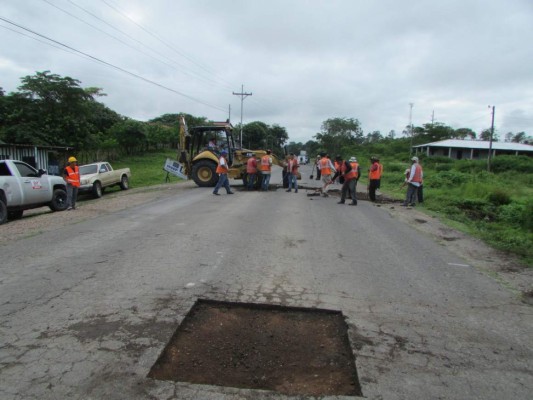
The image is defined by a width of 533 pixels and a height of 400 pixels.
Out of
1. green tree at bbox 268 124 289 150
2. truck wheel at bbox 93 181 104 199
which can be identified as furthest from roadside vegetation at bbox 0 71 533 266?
green tree at bbox 268 124 289 150

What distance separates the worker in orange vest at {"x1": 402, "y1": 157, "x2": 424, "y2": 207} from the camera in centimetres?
1347

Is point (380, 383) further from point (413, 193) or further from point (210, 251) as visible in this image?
point (413, 193)

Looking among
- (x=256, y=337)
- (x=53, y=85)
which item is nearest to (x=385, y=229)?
(x=256, y=337)

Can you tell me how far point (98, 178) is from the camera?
63.4ft

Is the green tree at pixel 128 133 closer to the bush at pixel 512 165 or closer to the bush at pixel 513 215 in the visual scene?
the bush at pixel 513 215

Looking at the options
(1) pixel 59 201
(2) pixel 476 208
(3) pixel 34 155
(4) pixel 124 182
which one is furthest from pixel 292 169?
(3) pixel 34 155

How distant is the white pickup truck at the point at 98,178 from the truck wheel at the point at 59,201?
4.49m

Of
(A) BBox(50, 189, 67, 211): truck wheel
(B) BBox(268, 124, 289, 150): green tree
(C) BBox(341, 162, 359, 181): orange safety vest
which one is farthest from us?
(B) BBox(268, 124, 289, 150): green tree

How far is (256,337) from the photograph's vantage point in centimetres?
389

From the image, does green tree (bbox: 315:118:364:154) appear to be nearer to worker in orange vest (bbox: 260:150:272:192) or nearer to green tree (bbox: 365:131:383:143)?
green tree (bbox: 365:131:383:143)

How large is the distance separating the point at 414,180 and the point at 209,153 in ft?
29.2

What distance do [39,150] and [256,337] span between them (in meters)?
24.9

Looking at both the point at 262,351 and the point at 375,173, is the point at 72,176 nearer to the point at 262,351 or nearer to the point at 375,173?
the point at 375,173

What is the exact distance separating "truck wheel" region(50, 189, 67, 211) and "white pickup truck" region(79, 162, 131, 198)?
4.49 m
